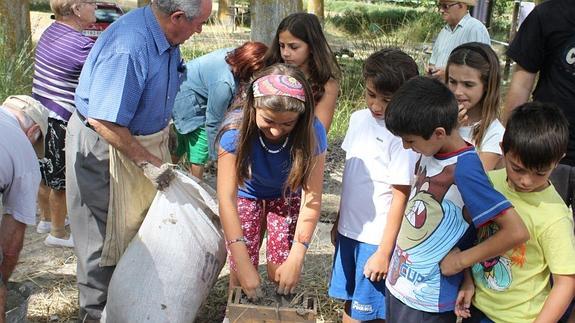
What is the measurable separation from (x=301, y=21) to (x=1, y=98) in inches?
140

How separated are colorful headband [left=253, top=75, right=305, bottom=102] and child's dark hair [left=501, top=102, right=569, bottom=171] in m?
0.81

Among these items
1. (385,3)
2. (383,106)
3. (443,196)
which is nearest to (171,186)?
(383,106)

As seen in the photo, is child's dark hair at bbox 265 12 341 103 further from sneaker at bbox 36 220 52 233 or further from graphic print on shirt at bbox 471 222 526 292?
sneaker at bbox 36 220 52 233

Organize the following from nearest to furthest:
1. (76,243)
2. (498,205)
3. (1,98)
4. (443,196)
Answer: (498,205) < (443,196) < (76,243) < (1,98)

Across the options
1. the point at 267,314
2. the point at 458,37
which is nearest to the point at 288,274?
the point at 267,314

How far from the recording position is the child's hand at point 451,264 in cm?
241

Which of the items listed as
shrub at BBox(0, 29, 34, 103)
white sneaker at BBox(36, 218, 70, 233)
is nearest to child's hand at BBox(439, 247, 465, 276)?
white sneaker at BBox(36, 218, 70, 233)

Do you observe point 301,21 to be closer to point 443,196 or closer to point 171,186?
point 171,186

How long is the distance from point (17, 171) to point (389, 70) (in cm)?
157

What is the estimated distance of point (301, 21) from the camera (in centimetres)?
359

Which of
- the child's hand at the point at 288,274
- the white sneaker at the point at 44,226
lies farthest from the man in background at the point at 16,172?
the white sneaker at the point at 44,226

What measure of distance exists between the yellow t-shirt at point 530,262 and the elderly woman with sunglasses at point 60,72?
9.79 ft

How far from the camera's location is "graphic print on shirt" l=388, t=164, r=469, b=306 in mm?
2441

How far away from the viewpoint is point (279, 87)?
2.72 meters
